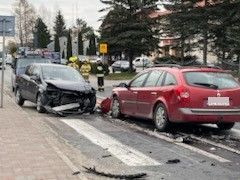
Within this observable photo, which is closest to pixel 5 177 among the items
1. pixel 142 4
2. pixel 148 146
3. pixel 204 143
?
pixel 148 146

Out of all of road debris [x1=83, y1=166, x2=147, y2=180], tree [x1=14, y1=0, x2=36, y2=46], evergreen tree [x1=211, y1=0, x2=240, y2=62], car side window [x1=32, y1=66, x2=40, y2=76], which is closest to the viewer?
road debris [x1=83, y1=166, x2=147, y2=180]

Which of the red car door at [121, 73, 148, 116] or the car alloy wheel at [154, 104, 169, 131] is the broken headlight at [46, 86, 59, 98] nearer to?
the red car door at [121, 73, 148, 116]

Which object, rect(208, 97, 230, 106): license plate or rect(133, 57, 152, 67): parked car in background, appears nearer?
rect(208, 97, 230, 106): license plate

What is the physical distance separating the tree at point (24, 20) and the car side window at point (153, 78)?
99603 millimetres

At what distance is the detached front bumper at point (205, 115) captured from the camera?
39.6 feet

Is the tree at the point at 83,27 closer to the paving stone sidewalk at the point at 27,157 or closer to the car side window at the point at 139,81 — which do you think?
the car side window at the point at 139,81

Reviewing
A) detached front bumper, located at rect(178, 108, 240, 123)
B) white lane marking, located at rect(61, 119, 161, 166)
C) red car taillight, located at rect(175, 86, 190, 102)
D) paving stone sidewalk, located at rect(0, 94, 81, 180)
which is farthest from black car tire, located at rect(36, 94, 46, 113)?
detached front bumper, located at rect(178, 108, 240, 123)

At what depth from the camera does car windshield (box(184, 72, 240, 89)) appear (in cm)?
1240

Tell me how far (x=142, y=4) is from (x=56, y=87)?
4108 cm

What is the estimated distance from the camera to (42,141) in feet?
34.1

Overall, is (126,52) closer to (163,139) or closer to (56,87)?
(56,87)

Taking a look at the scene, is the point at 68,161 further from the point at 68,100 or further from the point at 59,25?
the point at 59,25

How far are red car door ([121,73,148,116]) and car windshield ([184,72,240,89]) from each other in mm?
1861

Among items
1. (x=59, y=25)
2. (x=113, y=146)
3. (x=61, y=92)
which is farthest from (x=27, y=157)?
(x=59, y=25)
